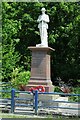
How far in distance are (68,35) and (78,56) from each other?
187 cm

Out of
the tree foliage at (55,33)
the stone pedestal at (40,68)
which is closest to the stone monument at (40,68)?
the stone pedestal at (40,68)

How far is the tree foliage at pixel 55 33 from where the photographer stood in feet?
72.9

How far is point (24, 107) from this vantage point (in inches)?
444

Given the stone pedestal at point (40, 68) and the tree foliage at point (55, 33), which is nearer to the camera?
the stone pedestal at point (40, 68)

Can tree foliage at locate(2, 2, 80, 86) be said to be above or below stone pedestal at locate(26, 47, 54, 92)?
above

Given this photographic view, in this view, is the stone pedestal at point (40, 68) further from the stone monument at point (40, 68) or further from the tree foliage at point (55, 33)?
the tree foliage at point (55, 33)

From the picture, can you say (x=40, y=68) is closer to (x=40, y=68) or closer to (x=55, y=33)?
(x=40, y=68)

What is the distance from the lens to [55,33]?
73.8 ft

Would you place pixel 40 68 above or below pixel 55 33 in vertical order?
below

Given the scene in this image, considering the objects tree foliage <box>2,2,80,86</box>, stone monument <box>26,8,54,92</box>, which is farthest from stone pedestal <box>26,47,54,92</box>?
tree foliage <box>2,2,80,86</box>

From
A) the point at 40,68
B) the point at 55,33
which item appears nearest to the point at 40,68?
the point at 40,68

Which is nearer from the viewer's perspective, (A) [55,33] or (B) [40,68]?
(B) [40,68]

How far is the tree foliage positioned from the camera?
2223cm

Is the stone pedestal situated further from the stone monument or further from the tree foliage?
the tree foliage
